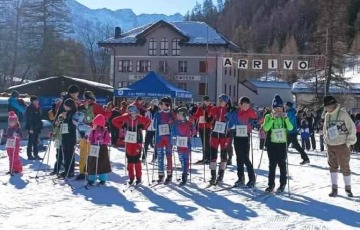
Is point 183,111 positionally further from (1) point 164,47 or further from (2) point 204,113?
(1) point 164,47

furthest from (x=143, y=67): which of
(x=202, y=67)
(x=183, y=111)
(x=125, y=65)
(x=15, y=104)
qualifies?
(x=183, y=111)

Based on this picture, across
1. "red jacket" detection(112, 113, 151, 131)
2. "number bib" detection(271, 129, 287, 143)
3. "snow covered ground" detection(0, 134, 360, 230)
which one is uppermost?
"red jacket" detection(112, 113, 151, 131)

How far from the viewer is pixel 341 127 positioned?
9891mm

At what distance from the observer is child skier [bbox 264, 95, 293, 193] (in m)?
10.1

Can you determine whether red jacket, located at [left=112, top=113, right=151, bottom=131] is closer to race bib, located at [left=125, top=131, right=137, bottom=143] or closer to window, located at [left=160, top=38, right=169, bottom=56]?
race bib, located at [left=125, top=131, right=137, bottom=143]

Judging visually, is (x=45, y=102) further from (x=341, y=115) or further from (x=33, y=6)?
(x=33, y=6)

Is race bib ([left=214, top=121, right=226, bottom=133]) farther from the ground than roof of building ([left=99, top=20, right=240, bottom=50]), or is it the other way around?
roof of building ([left=99, top=20, right=240, bottom=50])

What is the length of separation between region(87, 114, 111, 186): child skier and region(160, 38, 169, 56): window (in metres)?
49.9

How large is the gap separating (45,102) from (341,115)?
20992mm

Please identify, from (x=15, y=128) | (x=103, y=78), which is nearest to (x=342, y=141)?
(x=15, y=128)

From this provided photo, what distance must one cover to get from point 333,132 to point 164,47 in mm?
51010

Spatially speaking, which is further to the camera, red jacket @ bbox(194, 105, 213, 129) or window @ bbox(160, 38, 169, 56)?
window @ bbox(160, 38, 169, 56)

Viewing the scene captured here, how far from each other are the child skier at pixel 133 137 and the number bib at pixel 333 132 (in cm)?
345

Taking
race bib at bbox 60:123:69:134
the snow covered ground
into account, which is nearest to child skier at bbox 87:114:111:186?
the snow covered ground
